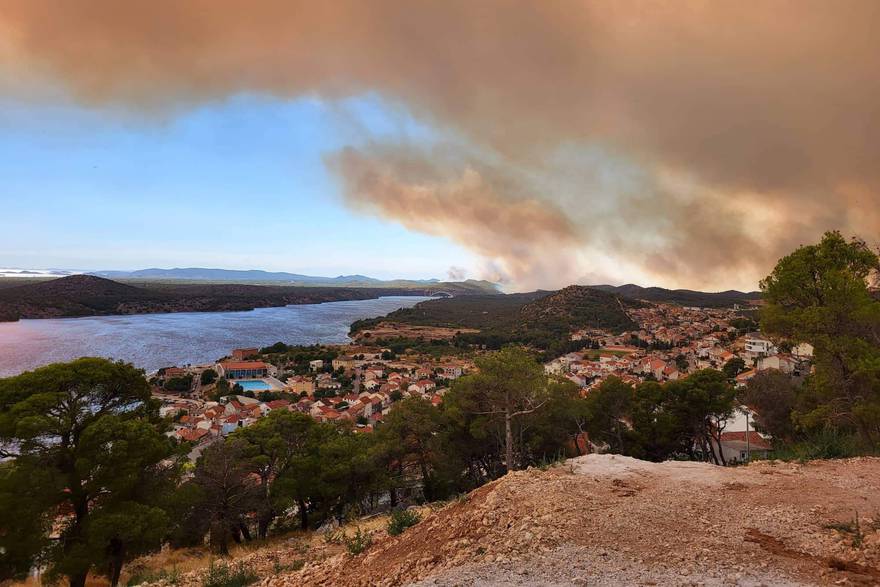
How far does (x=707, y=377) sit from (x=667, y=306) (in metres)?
118

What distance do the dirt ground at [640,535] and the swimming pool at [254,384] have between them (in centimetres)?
4861

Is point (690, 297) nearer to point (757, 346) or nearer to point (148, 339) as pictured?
point (757, 346)

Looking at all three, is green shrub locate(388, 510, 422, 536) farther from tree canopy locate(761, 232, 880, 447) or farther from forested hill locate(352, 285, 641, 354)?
forested hill locate(352, 285, 641, 354)

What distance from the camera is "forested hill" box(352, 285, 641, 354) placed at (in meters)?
84.7

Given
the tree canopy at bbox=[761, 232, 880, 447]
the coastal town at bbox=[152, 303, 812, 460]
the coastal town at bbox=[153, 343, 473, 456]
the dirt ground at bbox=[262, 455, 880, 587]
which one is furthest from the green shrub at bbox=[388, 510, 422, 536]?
the coastal town at bbox=[153, 343, 473, 456]

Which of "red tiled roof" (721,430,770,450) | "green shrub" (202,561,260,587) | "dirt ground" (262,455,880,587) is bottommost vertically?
"red tiled roof" (721,430,770,450)

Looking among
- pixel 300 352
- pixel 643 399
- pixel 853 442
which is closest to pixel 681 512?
pixel 853 442

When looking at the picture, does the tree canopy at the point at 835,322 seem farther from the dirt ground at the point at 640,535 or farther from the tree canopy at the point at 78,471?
the tree canopy at the point at 78,471

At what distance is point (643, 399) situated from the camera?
20.4m

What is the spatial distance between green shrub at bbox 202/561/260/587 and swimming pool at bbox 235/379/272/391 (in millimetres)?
47121

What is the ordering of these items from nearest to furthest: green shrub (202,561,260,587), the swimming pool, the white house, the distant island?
green shrub (202,561,260,587) → the swimming pool → the white house → the distant island

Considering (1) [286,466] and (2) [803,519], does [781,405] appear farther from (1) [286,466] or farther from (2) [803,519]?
(1) [286,466]

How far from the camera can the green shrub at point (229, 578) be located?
21.0ft

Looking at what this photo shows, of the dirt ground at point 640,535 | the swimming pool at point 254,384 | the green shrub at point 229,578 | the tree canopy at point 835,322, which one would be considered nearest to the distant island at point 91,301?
the swimming pool at point 254,384
